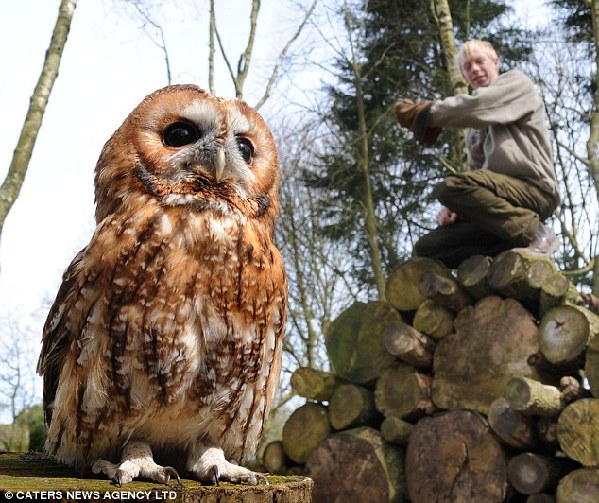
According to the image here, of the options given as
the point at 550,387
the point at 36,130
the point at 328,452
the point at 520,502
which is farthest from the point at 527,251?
the point at 36,130

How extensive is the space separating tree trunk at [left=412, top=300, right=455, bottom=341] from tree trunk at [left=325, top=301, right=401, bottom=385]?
0.21 meters

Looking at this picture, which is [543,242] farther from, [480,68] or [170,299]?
[170,299]

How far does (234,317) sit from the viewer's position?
161 cm

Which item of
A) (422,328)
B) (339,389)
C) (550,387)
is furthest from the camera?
(339,389)

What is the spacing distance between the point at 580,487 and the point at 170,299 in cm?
277

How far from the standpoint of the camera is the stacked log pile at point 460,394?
12.0 ft

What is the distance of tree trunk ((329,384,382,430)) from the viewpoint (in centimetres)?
441

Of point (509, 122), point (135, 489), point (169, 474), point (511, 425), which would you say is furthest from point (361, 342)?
point (135, 489)

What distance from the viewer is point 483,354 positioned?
13.1 feet

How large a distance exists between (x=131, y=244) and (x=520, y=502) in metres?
3.15

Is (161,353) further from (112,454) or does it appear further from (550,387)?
(550,387)

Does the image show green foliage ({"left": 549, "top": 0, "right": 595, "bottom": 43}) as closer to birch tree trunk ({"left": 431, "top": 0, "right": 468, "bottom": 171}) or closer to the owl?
birch tree trunk ({"left": 431, "top": 0, "right": 468, "bottom": 171})

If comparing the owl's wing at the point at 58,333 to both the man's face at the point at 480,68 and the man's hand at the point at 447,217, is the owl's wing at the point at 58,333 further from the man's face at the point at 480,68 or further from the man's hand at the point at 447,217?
the man's face at the point at 480,68

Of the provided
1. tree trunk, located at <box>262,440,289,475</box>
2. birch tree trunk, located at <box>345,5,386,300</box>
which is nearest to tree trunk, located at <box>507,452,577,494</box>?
tree trunk, located at <box>262,440,289,475</box>
